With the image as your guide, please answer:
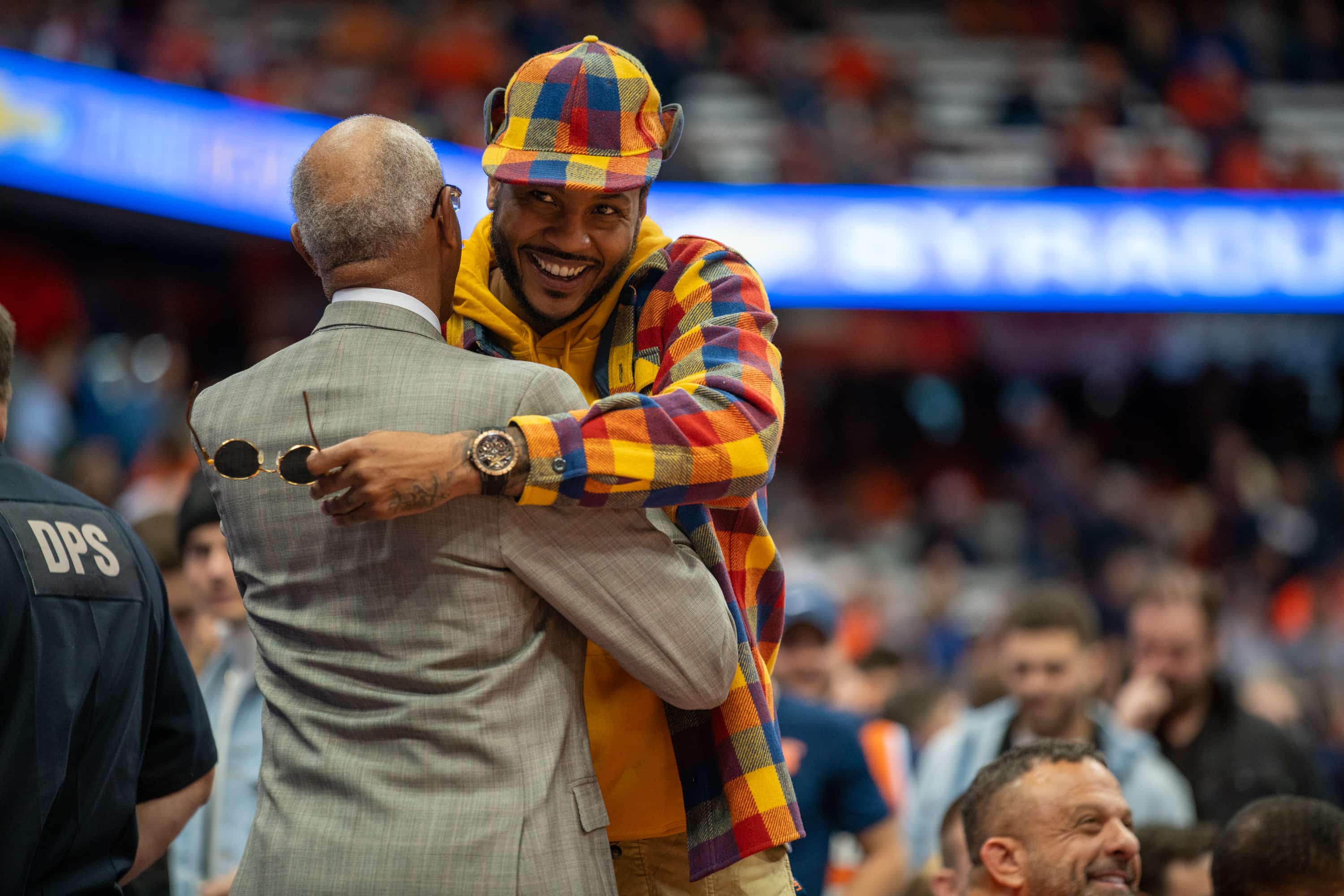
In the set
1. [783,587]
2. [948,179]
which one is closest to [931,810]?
[783,587]

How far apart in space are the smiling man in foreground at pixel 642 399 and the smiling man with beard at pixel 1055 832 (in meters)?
0.67

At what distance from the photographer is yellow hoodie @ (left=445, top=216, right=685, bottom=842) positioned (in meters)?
2.29

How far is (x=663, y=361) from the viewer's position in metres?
2.36

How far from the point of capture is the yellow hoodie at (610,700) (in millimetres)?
2293

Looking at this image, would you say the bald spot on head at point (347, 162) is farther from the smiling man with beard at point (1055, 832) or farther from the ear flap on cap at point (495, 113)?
the smiling man with beard at point (1055, 832)

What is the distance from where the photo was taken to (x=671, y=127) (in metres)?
2.53

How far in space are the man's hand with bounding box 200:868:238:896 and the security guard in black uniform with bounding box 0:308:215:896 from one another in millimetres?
770

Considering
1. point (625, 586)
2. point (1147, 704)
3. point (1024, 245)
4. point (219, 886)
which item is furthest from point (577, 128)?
point (1024, 245)

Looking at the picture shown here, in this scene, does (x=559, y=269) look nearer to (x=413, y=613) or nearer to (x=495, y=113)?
(x=495, y=113)

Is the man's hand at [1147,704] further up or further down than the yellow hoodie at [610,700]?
further down

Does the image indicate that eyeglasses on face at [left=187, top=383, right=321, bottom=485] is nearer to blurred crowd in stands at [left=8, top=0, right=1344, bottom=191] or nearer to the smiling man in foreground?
the smiling man in foreground

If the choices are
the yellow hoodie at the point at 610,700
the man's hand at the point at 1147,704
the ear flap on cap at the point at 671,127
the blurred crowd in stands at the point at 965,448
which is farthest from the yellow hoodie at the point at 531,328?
the blurred crowd in stands at the point at 965,448

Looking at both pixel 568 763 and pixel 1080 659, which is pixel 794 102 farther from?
pixel 568 763

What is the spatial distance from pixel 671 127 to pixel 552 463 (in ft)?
2.60
